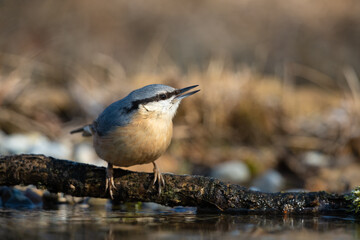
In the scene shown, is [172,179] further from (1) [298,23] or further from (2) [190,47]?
(1) [298,23]

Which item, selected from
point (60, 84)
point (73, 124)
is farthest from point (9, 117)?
point (60, 84)

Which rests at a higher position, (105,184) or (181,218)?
(105,184)

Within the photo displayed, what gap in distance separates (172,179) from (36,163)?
Answer: 1.23 meters

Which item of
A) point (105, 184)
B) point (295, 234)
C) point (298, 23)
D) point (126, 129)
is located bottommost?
point (295, 234)

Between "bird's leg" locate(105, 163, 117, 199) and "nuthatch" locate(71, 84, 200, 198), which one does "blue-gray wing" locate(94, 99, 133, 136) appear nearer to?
"nuthatch" locate(71, 84, 200, 198)

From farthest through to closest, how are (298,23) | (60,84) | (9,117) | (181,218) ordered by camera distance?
(298,23) < (60,84) < (9,117) < (181,218)

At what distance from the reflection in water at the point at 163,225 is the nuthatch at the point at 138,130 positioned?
1.26 feet

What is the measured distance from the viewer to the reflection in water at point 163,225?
3453 mm

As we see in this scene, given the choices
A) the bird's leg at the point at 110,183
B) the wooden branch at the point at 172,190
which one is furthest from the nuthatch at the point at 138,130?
the wooden branch at the point at 172,190

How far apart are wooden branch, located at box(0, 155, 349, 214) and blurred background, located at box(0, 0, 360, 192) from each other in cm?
188

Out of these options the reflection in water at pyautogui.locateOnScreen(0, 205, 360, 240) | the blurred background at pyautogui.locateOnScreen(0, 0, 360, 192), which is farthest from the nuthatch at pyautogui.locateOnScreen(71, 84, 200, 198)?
the blurred background at pyautogui.locateOnScreen(0, 0, 360, 192)

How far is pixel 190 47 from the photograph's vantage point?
48.8 feet

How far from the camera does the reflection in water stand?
3453mm

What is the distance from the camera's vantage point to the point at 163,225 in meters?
3.90
